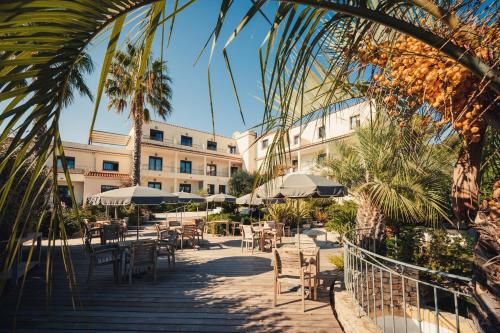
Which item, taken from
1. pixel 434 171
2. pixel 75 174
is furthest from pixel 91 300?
pixel 75 174

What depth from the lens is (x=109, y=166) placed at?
30.4 metres

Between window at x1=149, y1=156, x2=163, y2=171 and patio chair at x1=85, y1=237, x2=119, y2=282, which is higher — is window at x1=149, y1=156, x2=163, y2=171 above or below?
above

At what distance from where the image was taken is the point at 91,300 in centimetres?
507

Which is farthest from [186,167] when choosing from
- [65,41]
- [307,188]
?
[65,41]

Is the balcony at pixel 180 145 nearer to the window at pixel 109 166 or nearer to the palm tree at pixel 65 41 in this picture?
the window at pixel 109 166

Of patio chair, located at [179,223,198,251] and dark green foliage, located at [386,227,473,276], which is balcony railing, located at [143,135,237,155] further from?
dark green foliage, located at [386,227,473,276]

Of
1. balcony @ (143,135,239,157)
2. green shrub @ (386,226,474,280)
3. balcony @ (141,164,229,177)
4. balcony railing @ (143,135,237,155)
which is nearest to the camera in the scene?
green shrub @ (386,226,474,280)

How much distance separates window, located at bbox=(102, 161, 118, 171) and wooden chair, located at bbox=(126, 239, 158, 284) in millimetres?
27394

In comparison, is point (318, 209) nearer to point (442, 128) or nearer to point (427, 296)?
point (427, 296)

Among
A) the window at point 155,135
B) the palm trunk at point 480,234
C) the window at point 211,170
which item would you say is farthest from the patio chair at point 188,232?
the window at point 211,170

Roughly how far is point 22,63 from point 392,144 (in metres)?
3.01

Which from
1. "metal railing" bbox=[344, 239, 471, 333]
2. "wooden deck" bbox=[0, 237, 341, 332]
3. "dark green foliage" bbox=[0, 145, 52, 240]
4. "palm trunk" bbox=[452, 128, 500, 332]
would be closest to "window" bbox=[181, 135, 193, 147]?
"dark green foliage" bbox=[0, 145, 52, 240]

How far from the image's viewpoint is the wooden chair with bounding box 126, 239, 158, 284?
6.03 meters

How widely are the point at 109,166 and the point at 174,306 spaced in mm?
29633
